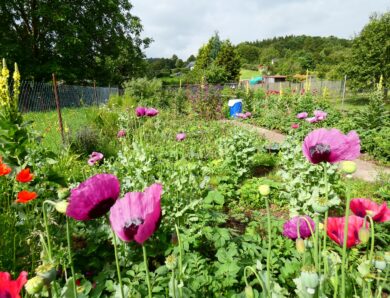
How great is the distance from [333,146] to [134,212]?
0.61m

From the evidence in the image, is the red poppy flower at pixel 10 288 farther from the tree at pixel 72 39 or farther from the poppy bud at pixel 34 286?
the tree at pixel 72 39

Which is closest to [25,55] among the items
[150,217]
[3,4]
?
[3,4]

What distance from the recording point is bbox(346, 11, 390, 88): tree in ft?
56.9

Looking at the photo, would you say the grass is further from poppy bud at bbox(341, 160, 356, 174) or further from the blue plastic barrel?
the blue plastic barrel

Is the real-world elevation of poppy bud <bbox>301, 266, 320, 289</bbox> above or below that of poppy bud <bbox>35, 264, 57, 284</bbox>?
above

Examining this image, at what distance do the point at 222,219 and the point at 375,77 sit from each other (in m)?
19.7

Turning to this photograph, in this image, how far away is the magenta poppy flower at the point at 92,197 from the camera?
2.23 ft

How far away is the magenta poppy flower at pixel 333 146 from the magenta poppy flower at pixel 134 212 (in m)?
0.51

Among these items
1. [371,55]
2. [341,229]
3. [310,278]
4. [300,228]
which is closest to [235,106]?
[300,228]

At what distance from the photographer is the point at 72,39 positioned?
16078mm

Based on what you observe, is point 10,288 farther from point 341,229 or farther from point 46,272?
point 341,229

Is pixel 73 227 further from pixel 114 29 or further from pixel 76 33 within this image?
pixel 114 29

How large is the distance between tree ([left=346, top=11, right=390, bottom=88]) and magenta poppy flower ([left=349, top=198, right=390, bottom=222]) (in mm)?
19415

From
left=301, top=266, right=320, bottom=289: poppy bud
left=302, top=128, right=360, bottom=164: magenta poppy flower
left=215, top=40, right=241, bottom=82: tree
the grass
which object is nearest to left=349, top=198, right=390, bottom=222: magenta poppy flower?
left=302, top=128, right=360, bottom=164: magenta poppy flower
